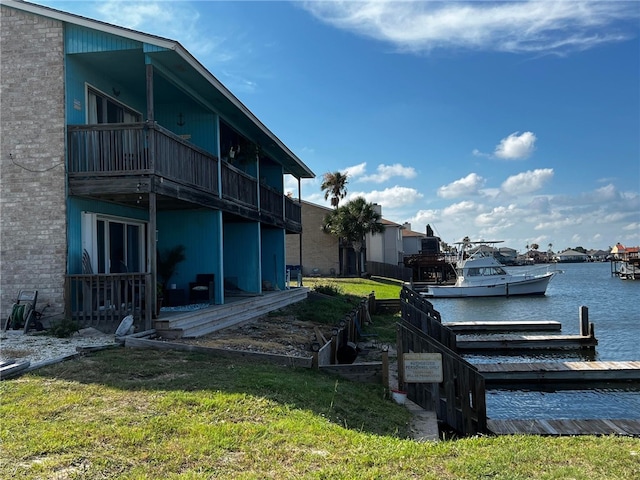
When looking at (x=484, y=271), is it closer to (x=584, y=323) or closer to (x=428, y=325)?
(x=584, y=323)

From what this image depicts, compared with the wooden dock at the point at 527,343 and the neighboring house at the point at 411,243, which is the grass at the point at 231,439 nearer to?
the wooden dock at the point at 527,343

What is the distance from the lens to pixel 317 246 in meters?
45.7

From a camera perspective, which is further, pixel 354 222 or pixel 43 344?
pixel 354 222

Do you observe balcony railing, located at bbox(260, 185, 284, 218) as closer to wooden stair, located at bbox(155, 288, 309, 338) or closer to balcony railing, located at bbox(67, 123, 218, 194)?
wooden stair, located at bbox(155, 288, 309, 338)

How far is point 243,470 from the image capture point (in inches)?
177

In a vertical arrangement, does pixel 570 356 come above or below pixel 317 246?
below

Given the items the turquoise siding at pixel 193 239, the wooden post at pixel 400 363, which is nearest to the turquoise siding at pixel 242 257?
the turquoise siding at pixel 193 239

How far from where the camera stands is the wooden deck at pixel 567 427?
770cm

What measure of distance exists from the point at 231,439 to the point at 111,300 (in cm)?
677

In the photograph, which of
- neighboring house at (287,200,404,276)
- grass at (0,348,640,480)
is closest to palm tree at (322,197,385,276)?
neighboring house at (287,200,404,276)

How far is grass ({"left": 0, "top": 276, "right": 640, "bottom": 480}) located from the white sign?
1.02m

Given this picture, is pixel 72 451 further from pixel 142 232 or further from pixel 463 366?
pixel 142 232

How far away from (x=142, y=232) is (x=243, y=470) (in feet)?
38.9

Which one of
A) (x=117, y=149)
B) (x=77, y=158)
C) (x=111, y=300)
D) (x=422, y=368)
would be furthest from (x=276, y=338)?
(x=77, y=158)
